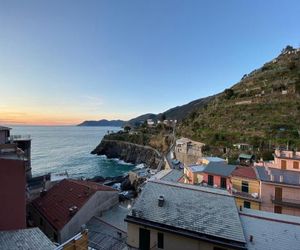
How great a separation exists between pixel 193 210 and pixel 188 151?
151ft

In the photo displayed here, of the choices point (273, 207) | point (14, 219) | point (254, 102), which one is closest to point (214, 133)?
point (254, 102)

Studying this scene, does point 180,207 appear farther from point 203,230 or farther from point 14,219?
point 14,219

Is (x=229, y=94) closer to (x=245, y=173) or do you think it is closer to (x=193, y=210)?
(x=245, y=173)

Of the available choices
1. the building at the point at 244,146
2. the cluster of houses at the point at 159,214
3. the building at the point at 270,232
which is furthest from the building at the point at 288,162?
the building at the point at 244,146

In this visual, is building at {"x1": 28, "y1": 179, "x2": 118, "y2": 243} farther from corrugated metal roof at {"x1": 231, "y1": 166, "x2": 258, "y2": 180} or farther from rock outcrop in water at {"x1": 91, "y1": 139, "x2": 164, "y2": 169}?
rock outcrop in water at {"x1": 91, "y1": 139, "x2": 164, "y2": 169}

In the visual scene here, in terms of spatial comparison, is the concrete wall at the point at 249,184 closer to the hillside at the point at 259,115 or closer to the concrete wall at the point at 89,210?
the concrete wall at the point at 89,210

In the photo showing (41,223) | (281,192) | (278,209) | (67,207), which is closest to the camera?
(67,207)

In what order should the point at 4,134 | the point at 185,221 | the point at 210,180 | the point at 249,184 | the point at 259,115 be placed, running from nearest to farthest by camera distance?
the point at 185,221
the point at 249,184
the point at 210,180
the point at 4,134
the point at 259,115

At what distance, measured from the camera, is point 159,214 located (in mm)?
14445

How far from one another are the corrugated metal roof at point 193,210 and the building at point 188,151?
133 feet

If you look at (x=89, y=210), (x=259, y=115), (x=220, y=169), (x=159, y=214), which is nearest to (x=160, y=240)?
(x=159, y=214)

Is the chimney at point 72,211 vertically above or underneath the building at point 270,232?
underneath

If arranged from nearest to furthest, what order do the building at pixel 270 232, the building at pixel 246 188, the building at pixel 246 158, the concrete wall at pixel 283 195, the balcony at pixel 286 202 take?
the building at pixel 270 232
the balcony at pixel 286 202
the concrete wall at pixel 283 195
the building at pixel 246 188
the building at pixel 246 158

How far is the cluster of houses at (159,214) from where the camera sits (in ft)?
38.0
